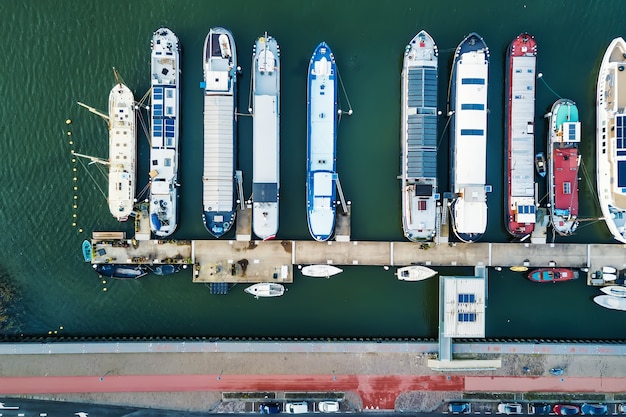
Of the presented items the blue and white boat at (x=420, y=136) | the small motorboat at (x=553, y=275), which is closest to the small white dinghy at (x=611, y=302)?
the small motorboat at (x=553, y=275)

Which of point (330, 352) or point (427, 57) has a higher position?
point (427, 57)

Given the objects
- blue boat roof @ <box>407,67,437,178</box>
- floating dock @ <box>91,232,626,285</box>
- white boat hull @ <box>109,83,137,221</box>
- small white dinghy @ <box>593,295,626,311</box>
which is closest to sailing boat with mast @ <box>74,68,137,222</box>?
white boat hull @ <box>109,83,137,221</box>

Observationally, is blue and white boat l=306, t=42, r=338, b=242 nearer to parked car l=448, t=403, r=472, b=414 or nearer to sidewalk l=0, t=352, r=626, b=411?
sidewalk l=0, t=352, r=626, b=411

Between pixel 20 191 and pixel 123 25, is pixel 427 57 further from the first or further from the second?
pixel 20 191

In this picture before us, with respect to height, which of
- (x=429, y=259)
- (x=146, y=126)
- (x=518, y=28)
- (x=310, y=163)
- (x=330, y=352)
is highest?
(x=518, y=28)

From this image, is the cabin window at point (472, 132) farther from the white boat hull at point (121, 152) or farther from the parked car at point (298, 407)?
the white boat hull at point (121, 152)

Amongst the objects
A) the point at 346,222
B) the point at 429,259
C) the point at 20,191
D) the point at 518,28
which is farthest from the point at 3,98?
the point at 518,28
